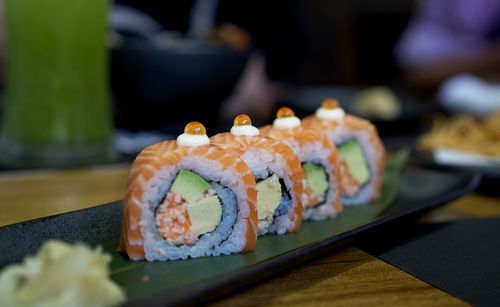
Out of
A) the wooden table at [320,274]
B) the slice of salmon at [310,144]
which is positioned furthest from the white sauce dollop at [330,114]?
the wooden table at [320,274]

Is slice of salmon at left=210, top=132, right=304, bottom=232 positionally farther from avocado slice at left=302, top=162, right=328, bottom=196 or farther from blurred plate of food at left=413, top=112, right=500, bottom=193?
blurred plate of food at left=413, top=112, right=500, bottom=193

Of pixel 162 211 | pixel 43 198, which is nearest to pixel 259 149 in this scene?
pixel 162 211

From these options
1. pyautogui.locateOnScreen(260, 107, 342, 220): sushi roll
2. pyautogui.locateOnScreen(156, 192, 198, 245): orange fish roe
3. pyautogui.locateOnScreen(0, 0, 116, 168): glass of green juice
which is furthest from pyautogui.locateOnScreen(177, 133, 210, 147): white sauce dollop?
pyautogui.locateOnScreen(0, 0, 116, 168): glass of green juice

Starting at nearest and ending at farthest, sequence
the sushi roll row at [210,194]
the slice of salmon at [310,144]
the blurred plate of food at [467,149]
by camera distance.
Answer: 1. the sushi roll row at [210,194]
2. the slice of salmon at [310,144]
3. the blurred plate of food at [467,149]

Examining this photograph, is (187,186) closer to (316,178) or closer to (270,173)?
(270,173)

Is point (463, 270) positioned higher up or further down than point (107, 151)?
higher up

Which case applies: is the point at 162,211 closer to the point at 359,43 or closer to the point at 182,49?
the point at 182,49

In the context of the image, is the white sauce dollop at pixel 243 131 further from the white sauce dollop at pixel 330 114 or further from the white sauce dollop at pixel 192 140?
the white sauce dollop at pixel 330 114
